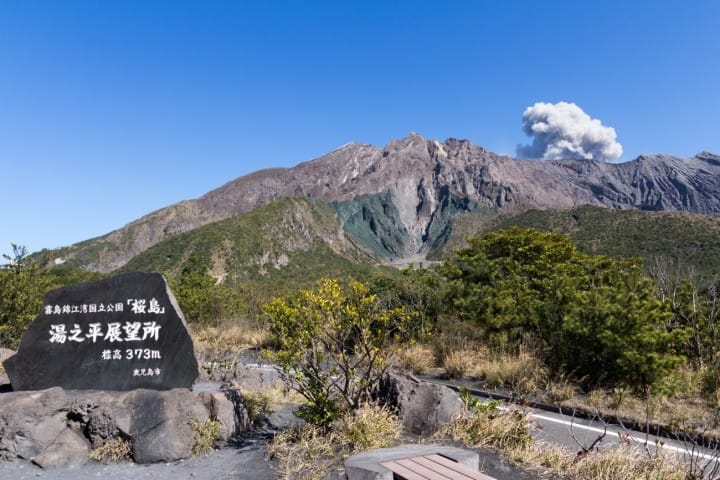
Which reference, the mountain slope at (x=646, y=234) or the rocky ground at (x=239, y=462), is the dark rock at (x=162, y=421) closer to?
the rocky ground at (x=239, y=462)

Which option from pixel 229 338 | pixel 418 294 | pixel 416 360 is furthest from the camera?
pixel 229 338

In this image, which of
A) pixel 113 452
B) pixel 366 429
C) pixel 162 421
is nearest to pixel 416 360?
pixel 366 429

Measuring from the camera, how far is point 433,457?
391cm

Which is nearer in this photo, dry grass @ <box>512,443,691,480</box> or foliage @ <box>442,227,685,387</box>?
dry grass @ <box>512,443,691,480</box>

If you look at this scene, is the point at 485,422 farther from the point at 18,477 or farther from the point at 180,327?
the point at 18,477

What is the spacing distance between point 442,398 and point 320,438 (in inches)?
62.2

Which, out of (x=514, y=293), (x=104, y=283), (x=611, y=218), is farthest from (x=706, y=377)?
(x=611, y=218)

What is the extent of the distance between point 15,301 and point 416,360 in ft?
30.1

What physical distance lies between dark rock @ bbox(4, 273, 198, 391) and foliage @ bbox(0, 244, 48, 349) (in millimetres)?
4866

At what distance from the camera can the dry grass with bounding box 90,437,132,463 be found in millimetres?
5543

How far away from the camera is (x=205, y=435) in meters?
5.78

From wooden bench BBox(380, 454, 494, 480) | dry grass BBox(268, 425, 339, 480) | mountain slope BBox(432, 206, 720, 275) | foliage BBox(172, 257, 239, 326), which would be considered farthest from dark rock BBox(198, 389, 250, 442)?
mountain slope BBox(432, 206, 720, 275)

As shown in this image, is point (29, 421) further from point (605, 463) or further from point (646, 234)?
point (646, 234)

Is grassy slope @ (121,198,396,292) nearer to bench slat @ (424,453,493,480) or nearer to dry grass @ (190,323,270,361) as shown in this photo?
dry grass @ (190,323,270,361)
